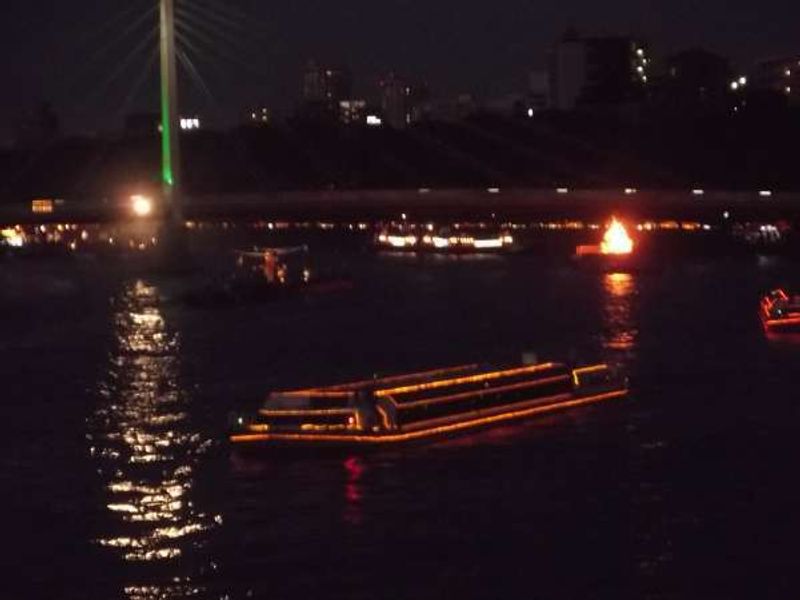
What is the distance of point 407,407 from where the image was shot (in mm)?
9945

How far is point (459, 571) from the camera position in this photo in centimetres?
730

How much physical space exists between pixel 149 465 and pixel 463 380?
6.63 feet

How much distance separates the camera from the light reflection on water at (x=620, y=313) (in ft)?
50.0

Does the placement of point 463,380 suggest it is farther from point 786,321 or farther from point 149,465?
point 786,321

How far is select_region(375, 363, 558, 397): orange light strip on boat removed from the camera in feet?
33.0

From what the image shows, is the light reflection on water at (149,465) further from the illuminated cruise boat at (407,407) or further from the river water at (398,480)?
the illuminated cruise boat at (407,407)

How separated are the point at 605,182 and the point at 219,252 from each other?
9280 millimetres

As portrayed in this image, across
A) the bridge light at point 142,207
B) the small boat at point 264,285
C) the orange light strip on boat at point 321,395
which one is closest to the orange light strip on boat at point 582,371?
the orange light strip on boat at point 321,395

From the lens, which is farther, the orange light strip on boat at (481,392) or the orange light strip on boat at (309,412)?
the orange light strip on boat at (481,392)

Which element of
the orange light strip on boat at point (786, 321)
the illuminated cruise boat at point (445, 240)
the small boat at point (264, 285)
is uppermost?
the illuminated cruise boat at point (445, 240)

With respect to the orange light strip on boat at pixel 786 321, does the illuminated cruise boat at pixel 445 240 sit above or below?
above

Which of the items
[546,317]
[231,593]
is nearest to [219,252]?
[546,317]

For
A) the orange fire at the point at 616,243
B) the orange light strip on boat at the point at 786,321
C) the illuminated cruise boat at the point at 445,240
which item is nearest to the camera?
the orange light strip on boat at the point at 786,321

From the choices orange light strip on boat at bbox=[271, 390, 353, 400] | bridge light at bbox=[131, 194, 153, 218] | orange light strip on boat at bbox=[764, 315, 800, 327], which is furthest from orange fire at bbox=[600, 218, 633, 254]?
orange light strip on boat at bbox=[271, 390, 353, 400]
